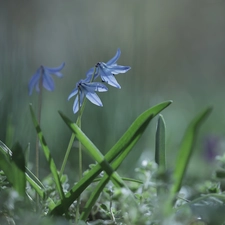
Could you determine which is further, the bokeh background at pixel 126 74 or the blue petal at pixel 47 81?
the bokeh background at pixel 126 74

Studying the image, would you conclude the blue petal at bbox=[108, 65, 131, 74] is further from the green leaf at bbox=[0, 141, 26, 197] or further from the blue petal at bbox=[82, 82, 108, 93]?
the green leaf at bbox=[0, 141, 26, 197]

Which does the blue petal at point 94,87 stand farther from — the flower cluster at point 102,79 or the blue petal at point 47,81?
the blue petal at point 47,81

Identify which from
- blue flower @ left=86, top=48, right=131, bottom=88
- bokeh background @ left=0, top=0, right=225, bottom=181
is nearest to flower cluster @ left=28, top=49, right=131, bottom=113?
blue flower @ left=86, top=48, right=131, bottom=88

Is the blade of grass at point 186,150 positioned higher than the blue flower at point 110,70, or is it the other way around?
the blue flower at point 110,70

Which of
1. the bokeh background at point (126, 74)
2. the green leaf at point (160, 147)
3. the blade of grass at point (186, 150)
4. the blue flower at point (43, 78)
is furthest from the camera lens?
the bokeh background at point (126, 74)

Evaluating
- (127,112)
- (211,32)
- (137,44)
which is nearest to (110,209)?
(127,112)

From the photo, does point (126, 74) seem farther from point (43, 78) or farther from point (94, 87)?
point (94, 87)

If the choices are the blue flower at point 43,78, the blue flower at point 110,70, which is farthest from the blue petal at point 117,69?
the blue flower at point 43,78

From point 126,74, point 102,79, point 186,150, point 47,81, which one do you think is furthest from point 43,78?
point 126,74
